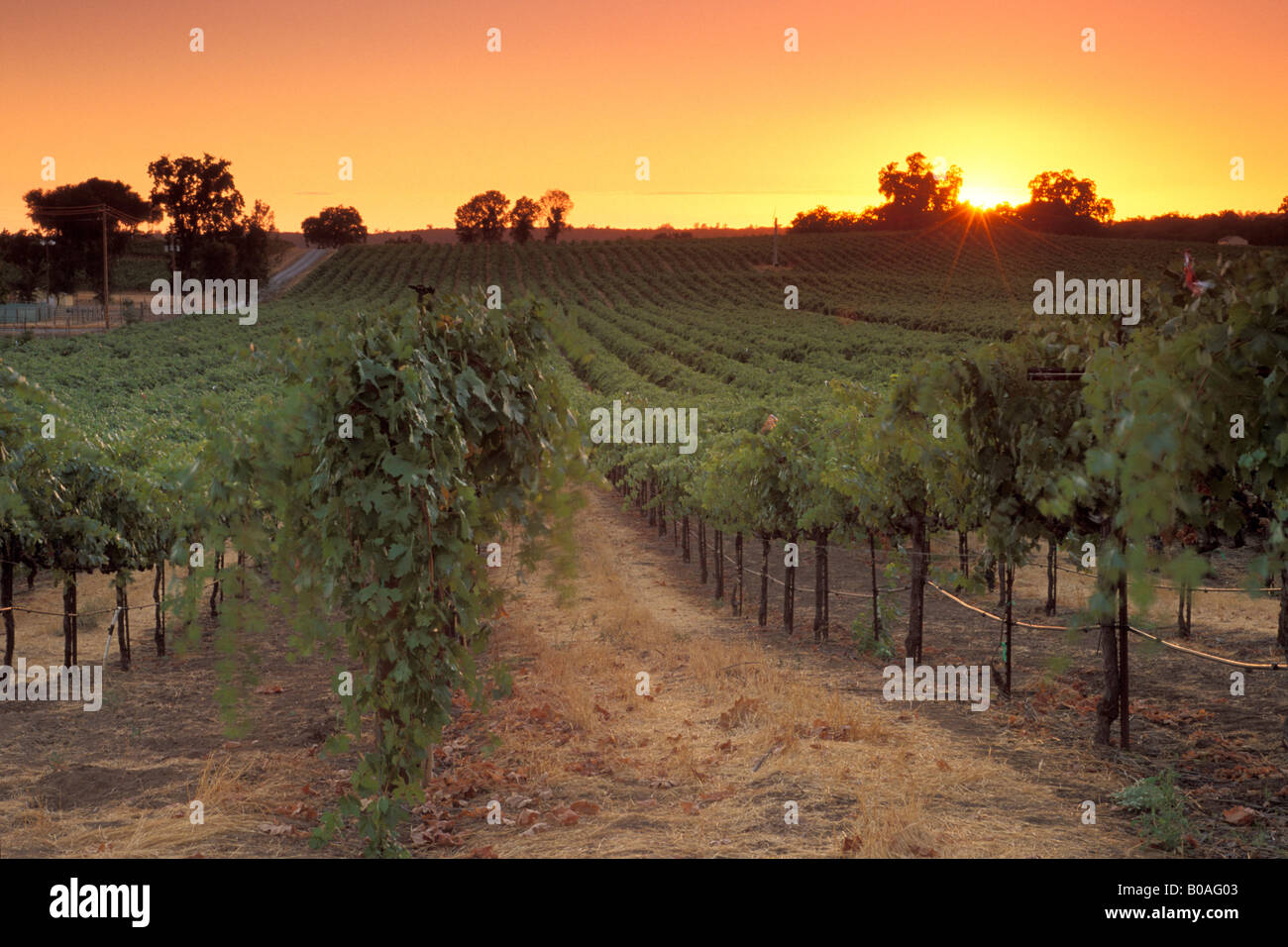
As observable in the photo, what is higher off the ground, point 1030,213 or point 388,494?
point 1030,213

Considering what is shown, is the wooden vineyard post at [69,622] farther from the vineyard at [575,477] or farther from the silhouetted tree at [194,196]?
the silhouetted tree at [194,196]

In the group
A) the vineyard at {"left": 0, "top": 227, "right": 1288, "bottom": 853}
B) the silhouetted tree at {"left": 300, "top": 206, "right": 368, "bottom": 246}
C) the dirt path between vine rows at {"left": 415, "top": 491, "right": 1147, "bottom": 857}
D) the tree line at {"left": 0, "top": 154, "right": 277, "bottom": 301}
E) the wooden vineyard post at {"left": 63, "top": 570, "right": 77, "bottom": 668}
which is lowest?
the dirt path between vine rows at {"left": 415, "top": 491, "right": 1147, "bottom": 857}

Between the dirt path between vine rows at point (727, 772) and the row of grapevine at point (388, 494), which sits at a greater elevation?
the row of grapevine at point (388, 494)

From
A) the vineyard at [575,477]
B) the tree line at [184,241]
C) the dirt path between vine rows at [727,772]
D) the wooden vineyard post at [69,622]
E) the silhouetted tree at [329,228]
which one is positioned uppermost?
the silhouetted tree at [329,228]

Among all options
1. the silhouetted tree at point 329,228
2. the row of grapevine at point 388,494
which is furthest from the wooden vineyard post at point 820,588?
the silhouetted tree at point 329,228

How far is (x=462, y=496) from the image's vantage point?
655 centimetres

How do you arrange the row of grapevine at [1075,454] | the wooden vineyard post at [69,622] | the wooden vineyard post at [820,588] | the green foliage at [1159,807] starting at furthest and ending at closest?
the wooden vineyard post at [820,588] < the wooden vineyard post at [69,622] < the green foliage at [1159,807] < the row of grapevine at [1075,454]

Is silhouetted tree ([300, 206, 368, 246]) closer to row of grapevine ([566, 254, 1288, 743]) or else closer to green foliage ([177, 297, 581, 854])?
row of grapevine ([566, 254, 1288, 743])

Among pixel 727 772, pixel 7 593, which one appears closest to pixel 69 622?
pixel 7 593

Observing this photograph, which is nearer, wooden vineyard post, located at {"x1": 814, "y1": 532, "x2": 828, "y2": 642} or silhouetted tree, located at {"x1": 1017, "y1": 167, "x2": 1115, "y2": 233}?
wooden vineyard post, located at {"x1": 814, "y1": 532, "x2": 828, "y2": 642}

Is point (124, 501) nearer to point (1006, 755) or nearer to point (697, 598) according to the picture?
point (697, 598)

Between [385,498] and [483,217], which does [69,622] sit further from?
[483,217]

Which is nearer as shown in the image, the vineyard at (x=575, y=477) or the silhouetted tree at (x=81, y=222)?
the vineyard at (x=575, y=477)

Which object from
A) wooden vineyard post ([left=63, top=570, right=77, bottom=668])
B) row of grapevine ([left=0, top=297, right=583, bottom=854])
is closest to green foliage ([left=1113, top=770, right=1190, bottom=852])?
row of grapevine ([left=0, top=297, right=583, bottom=854])
